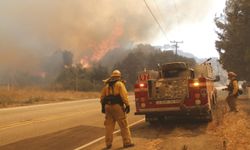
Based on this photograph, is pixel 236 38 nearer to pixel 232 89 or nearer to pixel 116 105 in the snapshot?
pixel 232 89

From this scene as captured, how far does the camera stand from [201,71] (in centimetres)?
1531

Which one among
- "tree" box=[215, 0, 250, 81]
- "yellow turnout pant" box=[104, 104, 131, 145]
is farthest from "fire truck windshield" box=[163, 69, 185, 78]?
"tree" box=[215, 0, 250, 81]

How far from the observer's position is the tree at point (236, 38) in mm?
28156

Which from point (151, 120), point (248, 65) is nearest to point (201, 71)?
point (151, 120)

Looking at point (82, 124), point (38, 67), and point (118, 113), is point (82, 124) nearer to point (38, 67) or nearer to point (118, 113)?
point (118, 113)

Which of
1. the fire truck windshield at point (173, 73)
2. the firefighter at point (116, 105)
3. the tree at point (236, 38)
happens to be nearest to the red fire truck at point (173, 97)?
the fire truck windshield at point (173, 73)

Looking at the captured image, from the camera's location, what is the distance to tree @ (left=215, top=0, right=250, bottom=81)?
28.2 metres

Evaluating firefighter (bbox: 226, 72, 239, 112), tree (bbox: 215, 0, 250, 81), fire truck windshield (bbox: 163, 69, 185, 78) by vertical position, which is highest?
tree (bbox: 215, 0, 250, 81)

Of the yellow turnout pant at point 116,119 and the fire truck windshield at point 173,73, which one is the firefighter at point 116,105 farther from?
the fire truck windshield at point 173,73

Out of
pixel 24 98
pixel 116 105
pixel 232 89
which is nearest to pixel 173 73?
pixel 232 89

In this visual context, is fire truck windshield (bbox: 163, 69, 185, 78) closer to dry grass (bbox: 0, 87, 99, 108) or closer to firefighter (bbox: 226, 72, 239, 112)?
firefighter (bbox: 226, 72, 239, 112)

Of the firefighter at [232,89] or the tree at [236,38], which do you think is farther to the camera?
the tree at [236,38]

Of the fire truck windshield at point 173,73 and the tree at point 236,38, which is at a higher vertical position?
the tree at point 236,38

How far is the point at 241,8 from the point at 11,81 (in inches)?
2929
